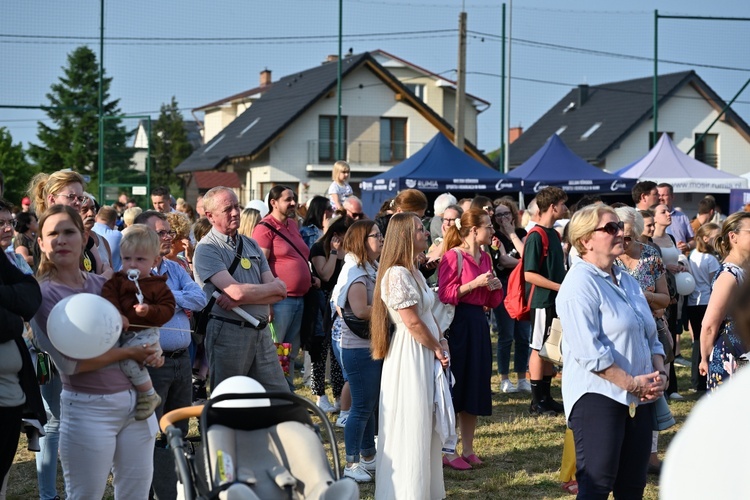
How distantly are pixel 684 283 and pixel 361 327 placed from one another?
14.3ft

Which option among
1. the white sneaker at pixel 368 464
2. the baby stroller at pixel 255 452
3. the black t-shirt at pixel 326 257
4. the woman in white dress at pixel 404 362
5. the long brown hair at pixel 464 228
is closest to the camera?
the baby stroller at pixel 255 452

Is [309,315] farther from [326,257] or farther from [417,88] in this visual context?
[417,88]

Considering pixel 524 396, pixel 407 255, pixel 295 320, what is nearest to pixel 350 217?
pixel 295 320

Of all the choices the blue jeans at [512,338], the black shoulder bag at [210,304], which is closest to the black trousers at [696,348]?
the blue jeans at [512,338]

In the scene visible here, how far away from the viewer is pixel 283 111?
41000 millimetres

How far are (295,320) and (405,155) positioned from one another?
35.2 m

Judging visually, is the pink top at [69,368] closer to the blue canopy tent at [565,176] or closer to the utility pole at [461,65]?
the blue canopy tent at [565,176]

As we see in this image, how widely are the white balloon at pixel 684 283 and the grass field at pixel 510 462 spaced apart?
114cm

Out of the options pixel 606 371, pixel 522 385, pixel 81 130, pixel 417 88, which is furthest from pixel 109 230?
pixel 417 88

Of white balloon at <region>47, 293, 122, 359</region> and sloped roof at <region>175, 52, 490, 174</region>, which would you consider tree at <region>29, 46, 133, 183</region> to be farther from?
white balloon at <region>47, 293, 122, 359</region>

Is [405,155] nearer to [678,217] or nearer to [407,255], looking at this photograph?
[678,217]

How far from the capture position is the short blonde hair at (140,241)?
480 centimetres

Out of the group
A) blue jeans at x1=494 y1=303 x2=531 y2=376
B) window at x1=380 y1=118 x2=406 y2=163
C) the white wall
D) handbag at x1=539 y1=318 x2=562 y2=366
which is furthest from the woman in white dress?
the white wall

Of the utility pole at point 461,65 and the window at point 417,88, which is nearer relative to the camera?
the utility pole at point 461,65
